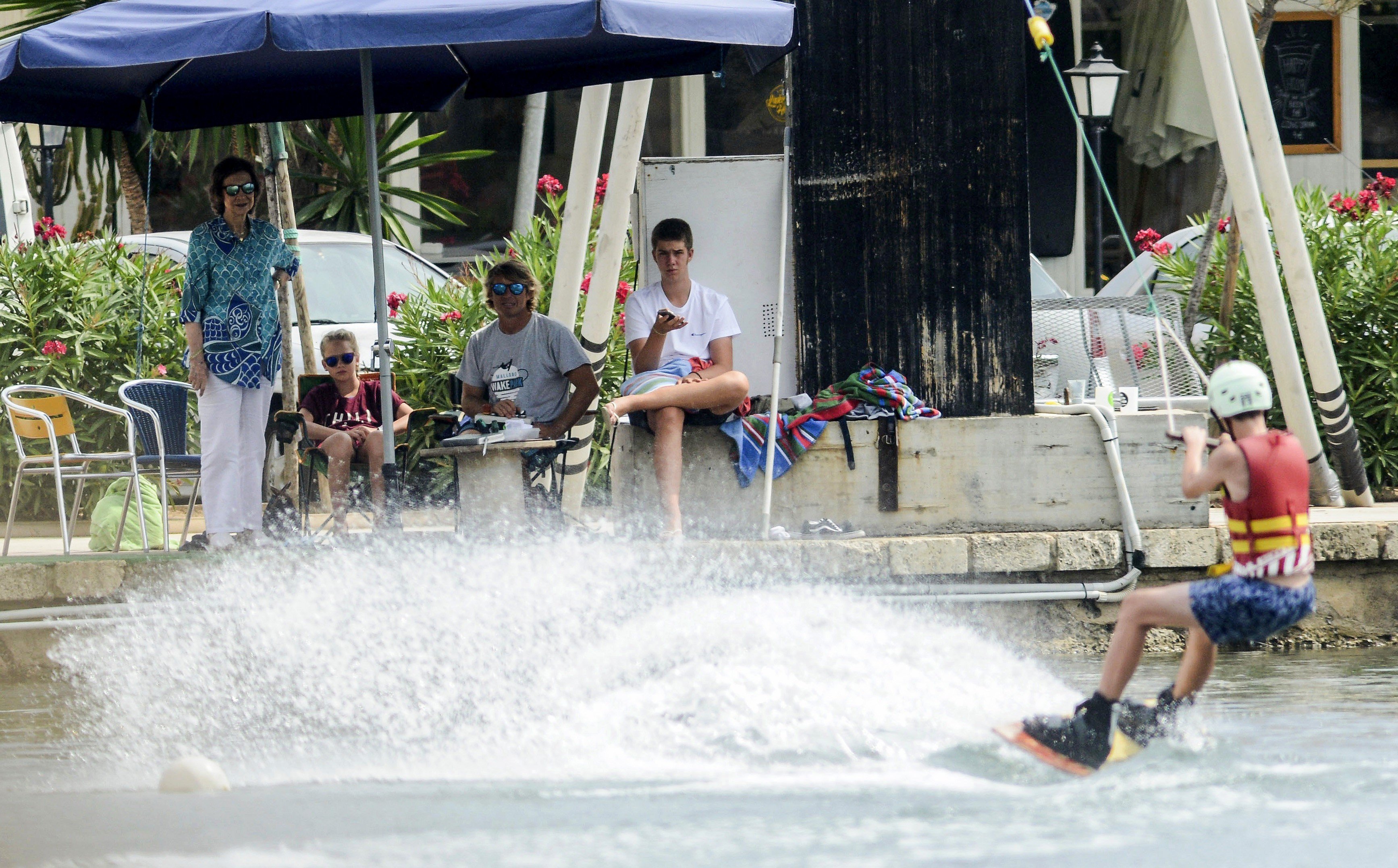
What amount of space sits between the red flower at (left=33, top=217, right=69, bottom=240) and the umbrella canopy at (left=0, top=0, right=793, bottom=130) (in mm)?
2579

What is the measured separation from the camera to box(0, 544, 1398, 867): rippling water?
15.5 ft

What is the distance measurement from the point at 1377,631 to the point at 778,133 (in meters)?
10.6

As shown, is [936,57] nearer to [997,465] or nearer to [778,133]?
[997,465]

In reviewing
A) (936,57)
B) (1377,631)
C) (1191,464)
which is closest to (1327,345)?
(1377,631)

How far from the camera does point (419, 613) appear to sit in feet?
23.4

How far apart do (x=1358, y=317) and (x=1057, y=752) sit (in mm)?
5404

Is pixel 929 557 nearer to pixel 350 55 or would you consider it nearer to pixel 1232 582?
pixel 1232 582

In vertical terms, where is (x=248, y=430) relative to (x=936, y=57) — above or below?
below

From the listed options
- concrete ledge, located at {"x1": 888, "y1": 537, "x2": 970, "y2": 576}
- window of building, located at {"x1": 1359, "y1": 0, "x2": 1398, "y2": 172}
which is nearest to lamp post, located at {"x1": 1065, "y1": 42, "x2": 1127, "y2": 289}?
window of building, located at {"x1": 1359, "y1": 0, "x2": 1398, "y2": 172}

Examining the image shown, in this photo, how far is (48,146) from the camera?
13555 millimetres

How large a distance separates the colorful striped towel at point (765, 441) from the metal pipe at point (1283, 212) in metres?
2.61

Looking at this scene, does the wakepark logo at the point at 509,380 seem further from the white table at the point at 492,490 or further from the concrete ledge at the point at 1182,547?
the concrete ledge at the point at 1182,547

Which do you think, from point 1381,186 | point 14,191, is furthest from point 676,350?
point 14,191

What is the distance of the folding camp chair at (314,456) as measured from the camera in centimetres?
808
